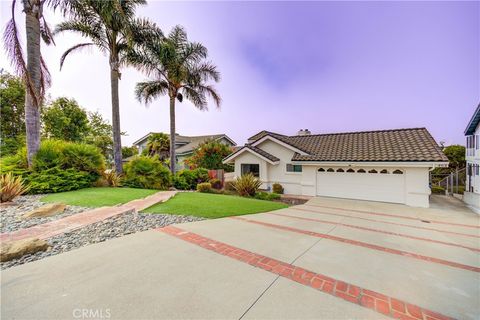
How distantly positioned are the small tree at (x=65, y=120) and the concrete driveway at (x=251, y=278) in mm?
24758

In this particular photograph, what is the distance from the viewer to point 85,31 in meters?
12.5

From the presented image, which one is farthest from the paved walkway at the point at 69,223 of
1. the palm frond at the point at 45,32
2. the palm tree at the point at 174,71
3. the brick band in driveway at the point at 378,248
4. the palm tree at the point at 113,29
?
the palm frond at the point at 45,32

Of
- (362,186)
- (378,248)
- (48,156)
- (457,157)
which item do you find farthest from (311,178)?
(457,157)

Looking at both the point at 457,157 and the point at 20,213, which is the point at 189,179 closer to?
the point at 20,213

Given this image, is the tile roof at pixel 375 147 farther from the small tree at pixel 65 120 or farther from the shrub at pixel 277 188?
the small tree at pixel 65 120

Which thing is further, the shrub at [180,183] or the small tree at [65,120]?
the small tree at [65,120]

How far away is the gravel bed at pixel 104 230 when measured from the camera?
157 inches

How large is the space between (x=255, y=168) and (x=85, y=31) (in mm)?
15266

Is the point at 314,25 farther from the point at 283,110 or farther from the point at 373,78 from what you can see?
the point at 283,110

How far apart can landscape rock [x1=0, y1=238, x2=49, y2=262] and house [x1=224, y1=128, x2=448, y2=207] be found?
12.6 meters

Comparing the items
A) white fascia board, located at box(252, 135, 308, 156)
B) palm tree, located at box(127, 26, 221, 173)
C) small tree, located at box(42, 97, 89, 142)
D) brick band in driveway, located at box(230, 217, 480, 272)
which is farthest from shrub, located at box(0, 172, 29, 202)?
small tree, located at box(42, 97, 89, 142)

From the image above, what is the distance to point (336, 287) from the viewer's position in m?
3.05

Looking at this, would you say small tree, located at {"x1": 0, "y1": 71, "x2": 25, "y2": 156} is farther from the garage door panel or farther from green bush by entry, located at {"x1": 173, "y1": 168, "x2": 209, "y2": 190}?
the garage door panel

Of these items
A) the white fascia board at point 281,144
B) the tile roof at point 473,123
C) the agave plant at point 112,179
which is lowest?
the agave plant at point 112,179
